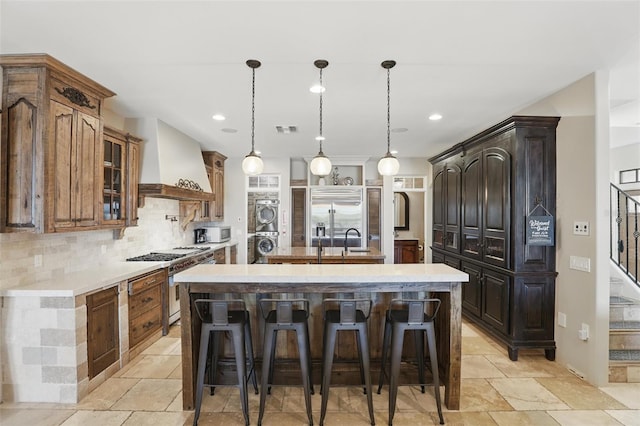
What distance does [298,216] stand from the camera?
712cm

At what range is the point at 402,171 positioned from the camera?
24.0 ft

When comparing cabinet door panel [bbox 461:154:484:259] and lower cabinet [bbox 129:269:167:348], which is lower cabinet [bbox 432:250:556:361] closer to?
cabinet door panel [bbox 461:154:484:259]

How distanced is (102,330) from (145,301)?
0.67 m

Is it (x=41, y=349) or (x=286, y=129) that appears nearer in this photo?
(x=41, y=349)

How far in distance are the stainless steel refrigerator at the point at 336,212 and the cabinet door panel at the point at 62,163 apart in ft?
15.3

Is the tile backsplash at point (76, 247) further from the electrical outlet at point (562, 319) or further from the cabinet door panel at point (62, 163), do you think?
the electrical outlet at point (562, 319)

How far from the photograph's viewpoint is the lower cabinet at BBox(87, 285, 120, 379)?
2.81 metres

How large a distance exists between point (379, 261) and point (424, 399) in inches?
92.3

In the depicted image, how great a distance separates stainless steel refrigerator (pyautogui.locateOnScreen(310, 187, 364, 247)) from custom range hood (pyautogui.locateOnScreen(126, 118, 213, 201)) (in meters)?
2.62

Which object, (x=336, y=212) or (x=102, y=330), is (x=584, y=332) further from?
(x=336, y=212)

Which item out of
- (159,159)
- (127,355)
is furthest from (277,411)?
(159,159)

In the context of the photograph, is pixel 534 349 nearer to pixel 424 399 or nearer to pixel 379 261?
pixel 424 399

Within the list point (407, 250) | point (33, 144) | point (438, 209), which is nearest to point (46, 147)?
point (33, 144)

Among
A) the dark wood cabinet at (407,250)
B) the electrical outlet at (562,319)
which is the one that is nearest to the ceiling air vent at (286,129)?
the electrical outlet at (562,319)
